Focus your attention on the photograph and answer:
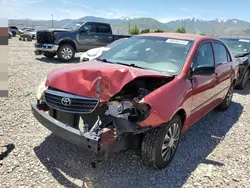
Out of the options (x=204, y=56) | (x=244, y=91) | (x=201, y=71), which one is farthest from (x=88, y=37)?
(x=201, y=71)

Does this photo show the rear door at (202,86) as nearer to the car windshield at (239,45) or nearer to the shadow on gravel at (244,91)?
the shadow on gravel at (244,91)

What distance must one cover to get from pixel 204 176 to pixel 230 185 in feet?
1.03

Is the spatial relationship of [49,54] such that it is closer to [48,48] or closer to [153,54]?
[48,48]

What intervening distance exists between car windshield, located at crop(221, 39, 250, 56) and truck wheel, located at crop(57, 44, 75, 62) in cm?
704

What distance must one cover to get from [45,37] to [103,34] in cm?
Answer: 301

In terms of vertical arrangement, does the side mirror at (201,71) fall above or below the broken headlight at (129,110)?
above

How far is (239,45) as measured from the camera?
9180 mm

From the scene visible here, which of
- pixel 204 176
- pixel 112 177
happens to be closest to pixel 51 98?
pixel 112 177

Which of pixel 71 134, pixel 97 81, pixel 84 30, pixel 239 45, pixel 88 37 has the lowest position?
pixel 71 134

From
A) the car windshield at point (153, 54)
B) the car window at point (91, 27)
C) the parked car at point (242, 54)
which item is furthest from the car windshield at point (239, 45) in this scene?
the car window at point (91, 27)

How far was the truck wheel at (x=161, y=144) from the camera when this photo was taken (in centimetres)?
300

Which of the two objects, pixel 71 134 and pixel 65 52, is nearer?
pixel 71 134

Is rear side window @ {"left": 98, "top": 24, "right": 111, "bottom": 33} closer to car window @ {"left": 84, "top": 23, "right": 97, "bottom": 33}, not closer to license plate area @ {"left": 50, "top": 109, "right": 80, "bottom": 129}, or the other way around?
car window @ {"left": 84, "top": 23, "right": 97, "bottom": 33}

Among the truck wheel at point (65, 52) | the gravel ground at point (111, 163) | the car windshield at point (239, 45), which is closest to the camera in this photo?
the gravel ground at point (111, 163)
